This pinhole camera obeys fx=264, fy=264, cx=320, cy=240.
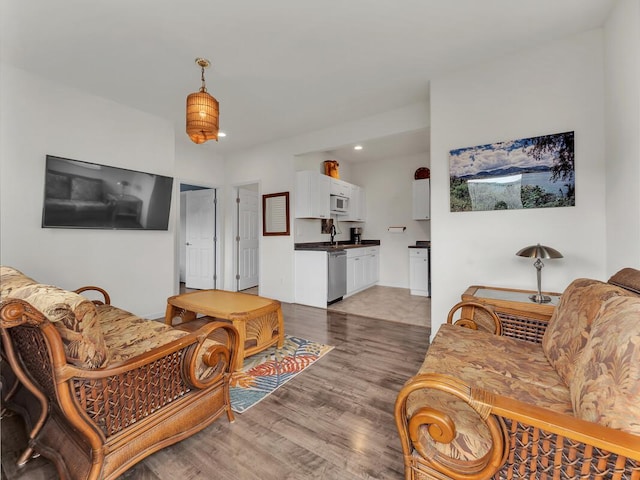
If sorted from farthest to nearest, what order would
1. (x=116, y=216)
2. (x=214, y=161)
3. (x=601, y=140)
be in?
1. (x=214, y=161)
2. (x=116, y=216)
3. (x=601, y=140)

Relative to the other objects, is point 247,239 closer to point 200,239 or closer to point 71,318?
point 200,239

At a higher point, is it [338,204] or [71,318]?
[338,204]

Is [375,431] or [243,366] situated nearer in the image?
[375,431]

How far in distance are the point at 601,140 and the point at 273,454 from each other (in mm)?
3286

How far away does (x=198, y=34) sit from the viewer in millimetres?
2182

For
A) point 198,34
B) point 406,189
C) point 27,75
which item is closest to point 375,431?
point 198,34

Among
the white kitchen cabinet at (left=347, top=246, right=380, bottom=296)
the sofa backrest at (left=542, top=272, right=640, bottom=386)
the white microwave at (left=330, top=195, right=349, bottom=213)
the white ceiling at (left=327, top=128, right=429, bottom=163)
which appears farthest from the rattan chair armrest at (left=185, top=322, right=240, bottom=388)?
→ the white microwave at (left=330, top=195, right=349, bottom=213)

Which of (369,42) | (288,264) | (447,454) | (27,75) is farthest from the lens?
(288,264)

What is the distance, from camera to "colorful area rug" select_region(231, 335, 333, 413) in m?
1.92

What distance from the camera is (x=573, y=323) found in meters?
1.35

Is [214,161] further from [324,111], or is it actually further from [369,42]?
[369,42]

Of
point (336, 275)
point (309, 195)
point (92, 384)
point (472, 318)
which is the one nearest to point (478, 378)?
point (472, 318)

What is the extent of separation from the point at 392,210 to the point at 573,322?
470 cm

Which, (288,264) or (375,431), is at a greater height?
(288,264)
